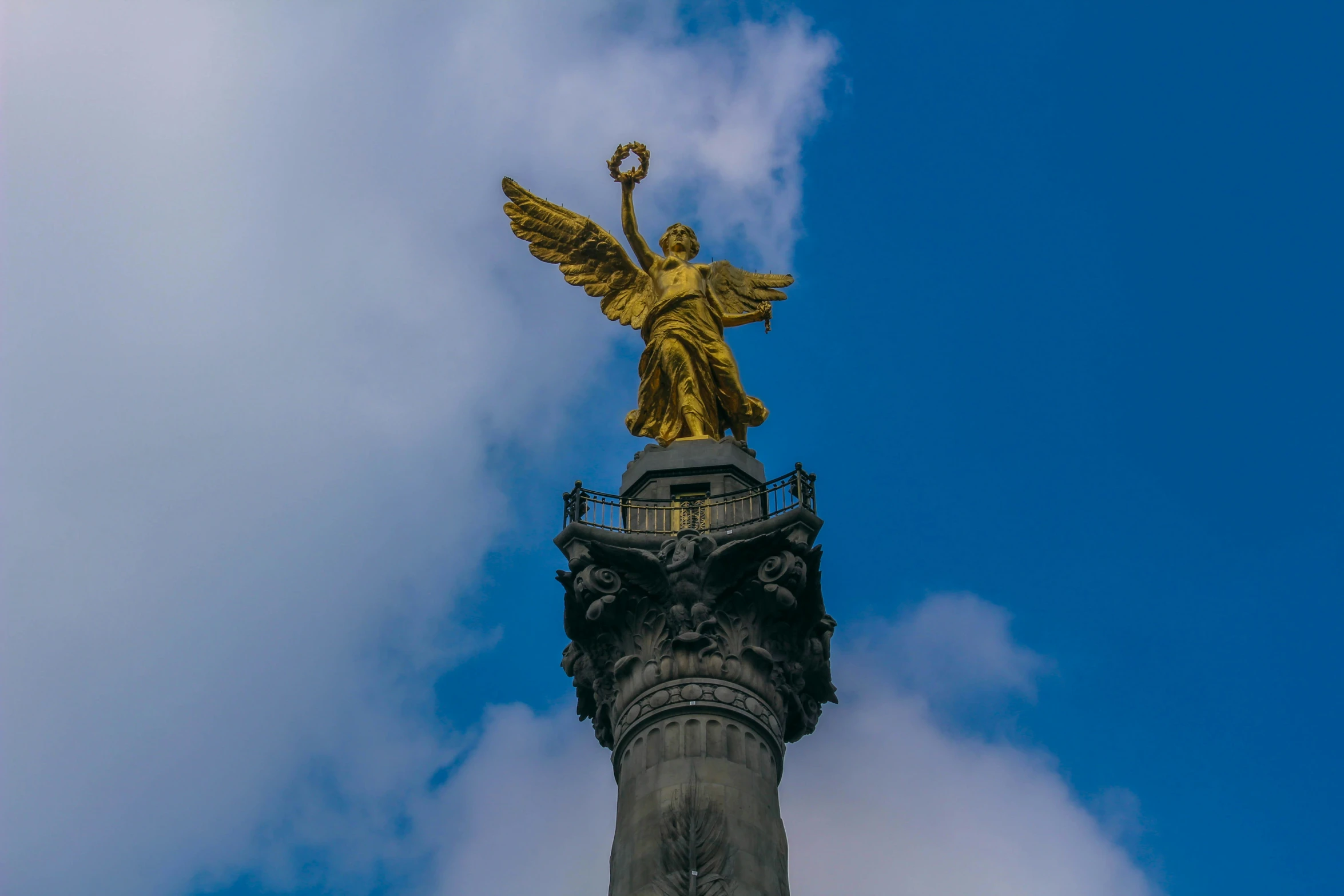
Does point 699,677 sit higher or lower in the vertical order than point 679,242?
lower

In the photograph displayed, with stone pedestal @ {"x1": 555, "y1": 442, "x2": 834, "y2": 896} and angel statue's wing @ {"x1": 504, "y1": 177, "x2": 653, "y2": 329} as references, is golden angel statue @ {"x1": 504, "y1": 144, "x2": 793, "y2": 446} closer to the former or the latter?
angel statue's wing @ {"x1": 504, "y1": 177, "x2": 653, "y2": 329}

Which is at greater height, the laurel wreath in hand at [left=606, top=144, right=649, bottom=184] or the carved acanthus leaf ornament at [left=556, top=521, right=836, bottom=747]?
the laurel wreath in hand at [left=606, top=144, right=649, bottom=184]

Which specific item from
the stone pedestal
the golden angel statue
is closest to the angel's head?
the golden angel statue

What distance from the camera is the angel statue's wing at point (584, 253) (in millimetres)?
33000

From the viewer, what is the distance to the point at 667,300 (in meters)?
31.8

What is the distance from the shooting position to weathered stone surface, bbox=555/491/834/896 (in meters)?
23.7

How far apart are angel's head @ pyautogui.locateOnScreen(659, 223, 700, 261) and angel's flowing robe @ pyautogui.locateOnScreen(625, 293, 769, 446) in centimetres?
197

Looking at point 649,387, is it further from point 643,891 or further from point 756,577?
point 643,891

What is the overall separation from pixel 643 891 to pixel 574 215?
15186 mm

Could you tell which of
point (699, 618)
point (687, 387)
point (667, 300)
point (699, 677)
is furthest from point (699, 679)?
point (667, 300)

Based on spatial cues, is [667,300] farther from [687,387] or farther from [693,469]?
[693,469]

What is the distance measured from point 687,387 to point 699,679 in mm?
6962

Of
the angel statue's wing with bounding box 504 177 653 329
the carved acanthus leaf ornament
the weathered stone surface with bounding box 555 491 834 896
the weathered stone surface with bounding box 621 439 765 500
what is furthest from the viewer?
the angel statue's wing with bounding box 504 177 653 329

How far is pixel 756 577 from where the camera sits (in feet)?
86.1
